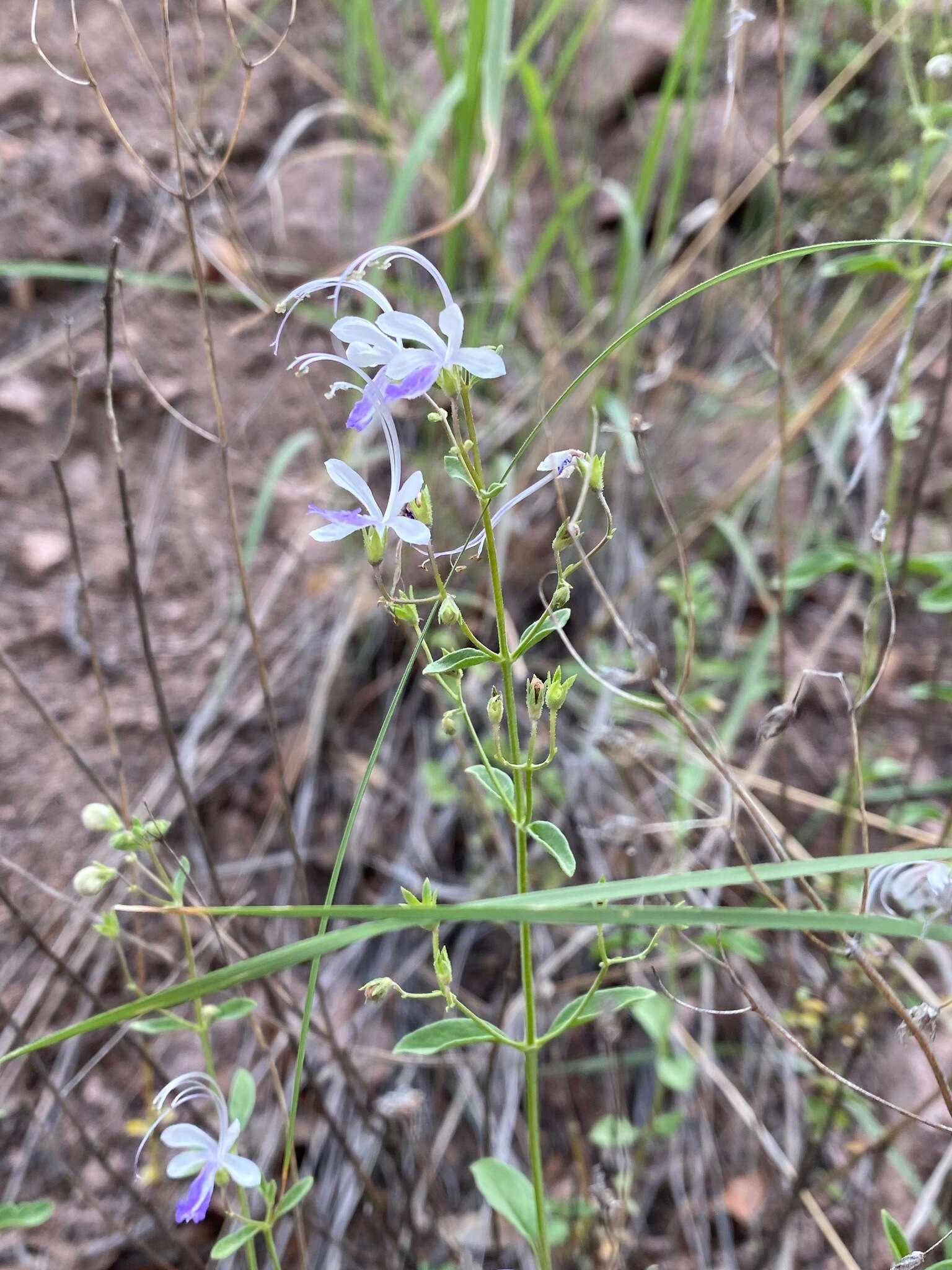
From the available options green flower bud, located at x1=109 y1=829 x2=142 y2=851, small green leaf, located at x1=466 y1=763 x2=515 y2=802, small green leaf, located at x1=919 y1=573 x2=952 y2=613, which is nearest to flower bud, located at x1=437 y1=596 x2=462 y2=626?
small green leaf, located at x1=466 y1=763 x2=515 y2=802

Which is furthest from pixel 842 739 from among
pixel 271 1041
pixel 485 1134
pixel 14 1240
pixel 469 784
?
pixel 14 1240

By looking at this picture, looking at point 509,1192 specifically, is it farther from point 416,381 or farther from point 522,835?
point 416,381

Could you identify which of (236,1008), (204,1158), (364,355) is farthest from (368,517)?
(204,1158)

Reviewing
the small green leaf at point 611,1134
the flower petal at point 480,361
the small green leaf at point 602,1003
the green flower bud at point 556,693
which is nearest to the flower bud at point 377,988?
the small green leaf at point 602,1003

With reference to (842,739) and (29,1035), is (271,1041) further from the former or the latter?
(842,739)

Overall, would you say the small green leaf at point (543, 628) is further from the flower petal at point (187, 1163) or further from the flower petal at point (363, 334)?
the flower petal at point (187, 1163)

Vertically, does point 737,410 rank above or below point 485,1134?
above
